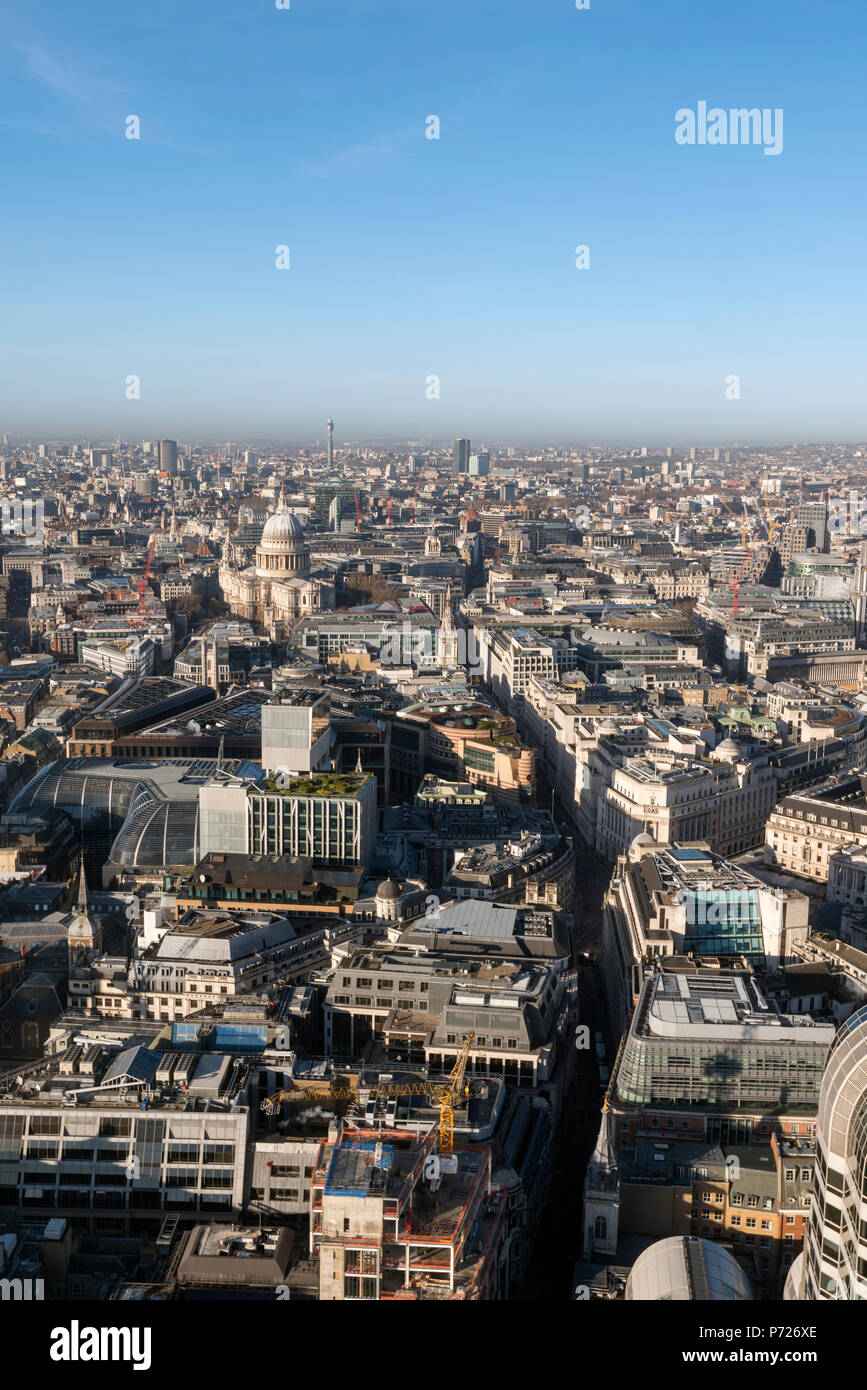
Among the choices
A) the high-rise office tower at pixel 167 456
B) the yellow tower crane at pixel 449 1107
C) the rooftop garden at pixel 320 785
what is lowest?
the yellow tower crane at pixel 449 1107

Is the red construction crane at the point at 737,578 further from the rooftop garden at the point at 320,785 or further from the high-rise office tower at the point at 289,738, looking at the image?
the rooftop garden at the point at 320,785

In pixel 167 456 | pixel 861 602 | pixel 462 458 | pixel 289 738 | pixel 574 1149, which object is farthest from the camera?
pixel 462 458

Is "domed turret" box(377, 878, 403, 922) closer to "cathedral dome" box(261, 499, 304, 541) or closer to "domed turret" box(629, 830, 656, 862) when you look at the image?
"domed turret" box(629, 830, 656, 862)

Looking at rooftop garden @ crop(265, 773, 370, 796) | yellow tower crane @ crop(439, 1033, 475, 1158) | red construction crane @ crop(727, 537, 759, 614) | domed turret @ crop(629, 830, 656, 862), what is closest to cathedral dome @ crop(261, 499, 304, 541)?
red construction crane @ crop(727, 537, 759, 614)

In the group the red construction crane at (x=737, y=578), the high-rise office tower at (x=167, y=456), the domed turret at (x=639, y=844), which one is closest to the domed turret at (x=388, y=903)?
the domed turret at (x=639, y=844)

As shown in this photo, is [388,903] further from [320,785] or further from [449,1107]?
[449,1107]

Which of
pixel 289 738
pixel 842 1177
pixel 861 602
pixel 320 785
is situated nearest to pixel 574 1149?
pixel 842 1177

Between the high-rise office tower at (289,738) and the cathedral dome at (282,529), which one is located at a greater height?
the cathedral dome at (282,529)
